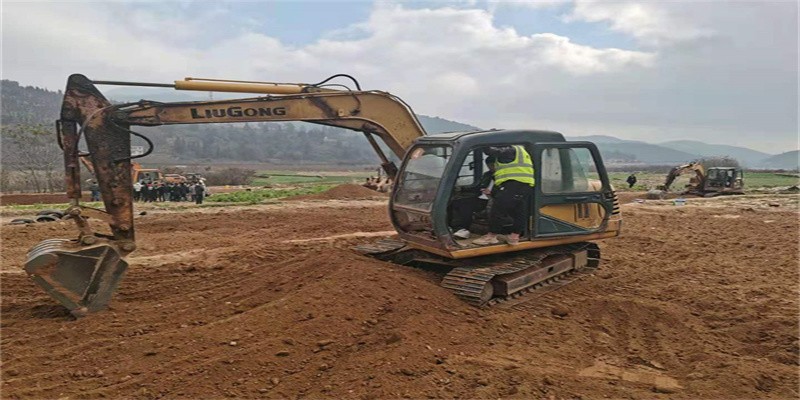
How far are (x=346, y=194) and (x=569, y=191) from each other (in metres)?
18.5

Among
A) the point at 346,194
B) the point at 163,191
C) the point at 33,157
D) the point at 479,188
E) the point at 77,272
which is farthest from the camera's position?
the point at 33,157

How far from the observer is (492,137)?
696cm

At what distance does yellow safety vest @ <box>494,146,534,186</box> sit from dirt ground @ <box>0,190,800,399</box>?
1.57 metres

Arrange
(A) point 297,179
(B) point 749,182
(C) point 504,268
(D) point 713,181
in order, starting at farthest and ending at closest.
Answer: (A) point 297,179 < (B) point 749,182 < (D) point 713,181 < (C) point 504,268

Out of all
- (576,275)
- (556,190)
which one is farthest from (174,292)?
(576,275)

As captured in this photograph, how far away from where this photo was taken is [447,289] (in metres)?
6.51

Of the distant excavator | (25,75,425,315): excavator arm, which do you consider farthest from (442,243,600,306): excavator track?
the distant excavator

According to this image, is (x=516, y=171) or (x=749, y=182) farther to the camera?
(x=749, y=182)

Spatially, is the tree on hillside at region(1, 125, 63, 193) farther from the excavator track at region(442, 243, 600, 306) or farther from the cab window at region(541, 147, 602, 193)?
the cab window at region(541, 147, 602, 193)

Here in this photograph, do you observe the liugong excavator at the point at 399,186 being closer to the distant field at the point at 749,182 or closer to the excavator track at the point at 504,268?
the excavator track at the point at 504,268

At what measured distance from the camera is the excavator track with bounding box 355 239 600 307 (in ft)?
21.1

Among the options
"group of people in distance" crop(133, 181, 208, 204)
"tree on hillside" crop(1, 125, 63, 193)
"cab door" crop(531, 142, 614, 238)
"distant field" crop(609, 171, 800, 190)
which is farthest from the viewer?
"distant field" crop(609, 171, 800, 190)

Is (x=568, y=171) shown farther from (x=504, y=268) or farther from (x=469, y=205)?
(x=504, y=268)

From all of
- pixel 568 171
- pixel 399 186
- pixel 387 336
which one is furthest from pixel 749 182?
pixel 387 336
